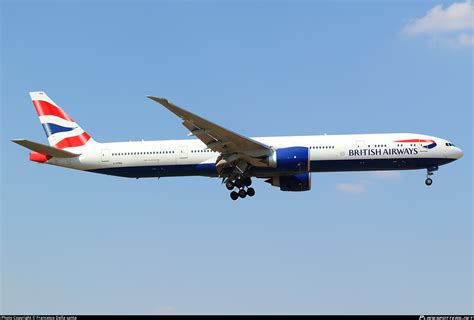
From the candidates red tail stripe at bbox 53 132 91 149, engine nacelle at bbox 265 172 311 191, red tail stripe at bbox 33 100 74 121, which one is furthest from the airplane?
red tail stripe at bbox 33 100 74 121

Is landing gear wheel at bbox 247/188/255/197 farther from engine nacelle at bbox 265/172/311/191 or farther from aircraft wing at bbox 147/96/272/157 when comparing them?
aircraft wing at bbox 147/96/272/157

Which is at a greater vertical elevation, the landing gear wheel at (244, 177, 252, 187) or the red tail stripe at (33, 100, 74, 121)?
the red tail stripe at (33, 100, 74, 121)

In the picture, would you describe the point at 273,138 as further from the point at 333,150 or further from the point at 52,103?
the point at 52,103

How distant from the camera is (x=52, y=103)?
4969 centimetres

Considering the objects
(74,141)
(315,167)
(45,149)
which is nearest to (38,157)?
(45,149)

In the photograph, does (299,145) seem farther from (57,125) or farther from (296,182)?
(57,125)

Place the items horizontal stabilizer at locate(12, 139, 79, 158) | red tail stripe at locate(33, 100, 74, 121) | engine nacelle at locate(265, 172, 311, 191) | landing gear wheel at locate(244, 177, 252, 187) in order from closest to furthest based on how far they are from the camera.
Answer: horizontal stabilizer at locate(12, 139, 79, 158)
landing gear wheel at locate(244, 177, 252, 187)
engine nacelle at locate(265, 172, 311, 191)
red tail stripe at locate(33, 100, 74, 121)

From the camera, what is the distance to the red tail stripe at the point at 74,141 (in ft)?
156

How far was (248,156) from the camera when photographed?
43.5 m

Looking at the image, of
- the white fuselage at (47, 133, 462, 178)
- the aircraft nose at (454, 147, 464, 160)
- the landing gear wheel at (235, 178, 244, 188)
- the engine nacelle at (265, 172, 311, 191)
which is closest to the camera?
the white fuselage at (47, 133, 462, 178)

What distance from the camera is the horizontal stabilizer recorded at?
146 ft

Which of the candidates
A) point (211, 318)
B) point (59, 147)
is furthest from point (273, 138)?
point (211, 318)

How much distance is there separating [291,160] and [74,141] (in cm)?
1333

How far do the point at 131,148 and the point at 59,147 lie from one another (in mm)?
5008
